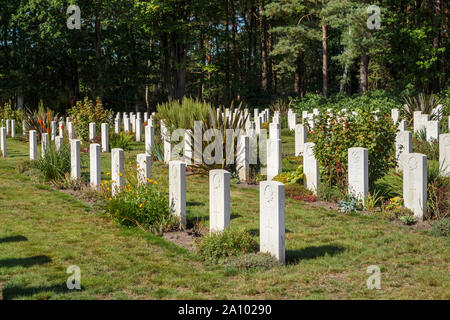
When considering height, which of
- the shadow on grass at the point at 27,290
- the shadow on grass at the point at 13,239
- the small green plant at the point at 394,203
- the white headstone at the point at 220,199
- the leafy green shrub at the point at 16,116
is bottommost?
the shadow on grass at the point at 27,290

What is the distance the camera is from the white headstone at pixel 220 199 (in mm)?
7270

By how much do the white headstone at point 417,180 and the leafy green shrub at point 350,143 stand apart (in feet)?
3.61

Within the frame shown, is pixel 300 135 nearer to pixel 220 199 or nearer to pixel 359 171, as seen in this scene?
pixel 359 171

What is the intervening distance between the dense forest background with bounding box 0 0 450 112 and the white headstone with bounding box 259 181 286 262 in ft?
74.1

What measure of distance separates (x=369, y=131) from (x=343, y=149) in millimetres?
574

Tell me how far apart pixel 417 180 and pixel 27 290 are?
19.6ft

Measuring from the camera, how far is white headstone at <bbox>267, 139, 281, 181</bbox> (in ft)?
37.8

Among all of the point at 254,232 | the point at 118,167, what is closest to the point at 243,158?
the point at 118,167

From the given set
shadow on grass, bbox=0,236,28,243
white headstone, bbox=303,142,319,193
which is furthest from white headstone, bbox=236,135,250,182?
shadow on grass, bbox=0,236,28,243

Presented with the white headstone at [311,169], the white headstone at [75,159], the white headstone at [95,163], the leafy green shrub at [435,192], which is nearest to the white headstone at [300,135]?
the white headstone at [311,169]

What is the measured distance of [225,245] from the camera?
684cm

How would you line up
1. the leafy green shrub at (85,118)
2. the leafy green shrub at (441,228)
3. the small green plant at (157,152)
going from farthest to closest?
the leafy green shrub at (85,118) < the small green plant at (157,152) < the leafy green shrub at (441,228)

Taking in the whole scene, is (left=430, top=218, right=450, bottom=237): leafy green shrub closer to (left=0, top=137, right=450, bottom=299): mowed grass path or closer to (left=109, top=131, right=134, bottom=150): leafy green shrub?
(left=0, top=137, right=450, bottom=299): mowed grass path

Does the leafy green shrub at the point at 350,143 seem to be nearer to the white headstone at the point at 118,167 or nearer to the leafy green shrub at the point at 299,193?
the leafy green shrub at the point at 299,193
